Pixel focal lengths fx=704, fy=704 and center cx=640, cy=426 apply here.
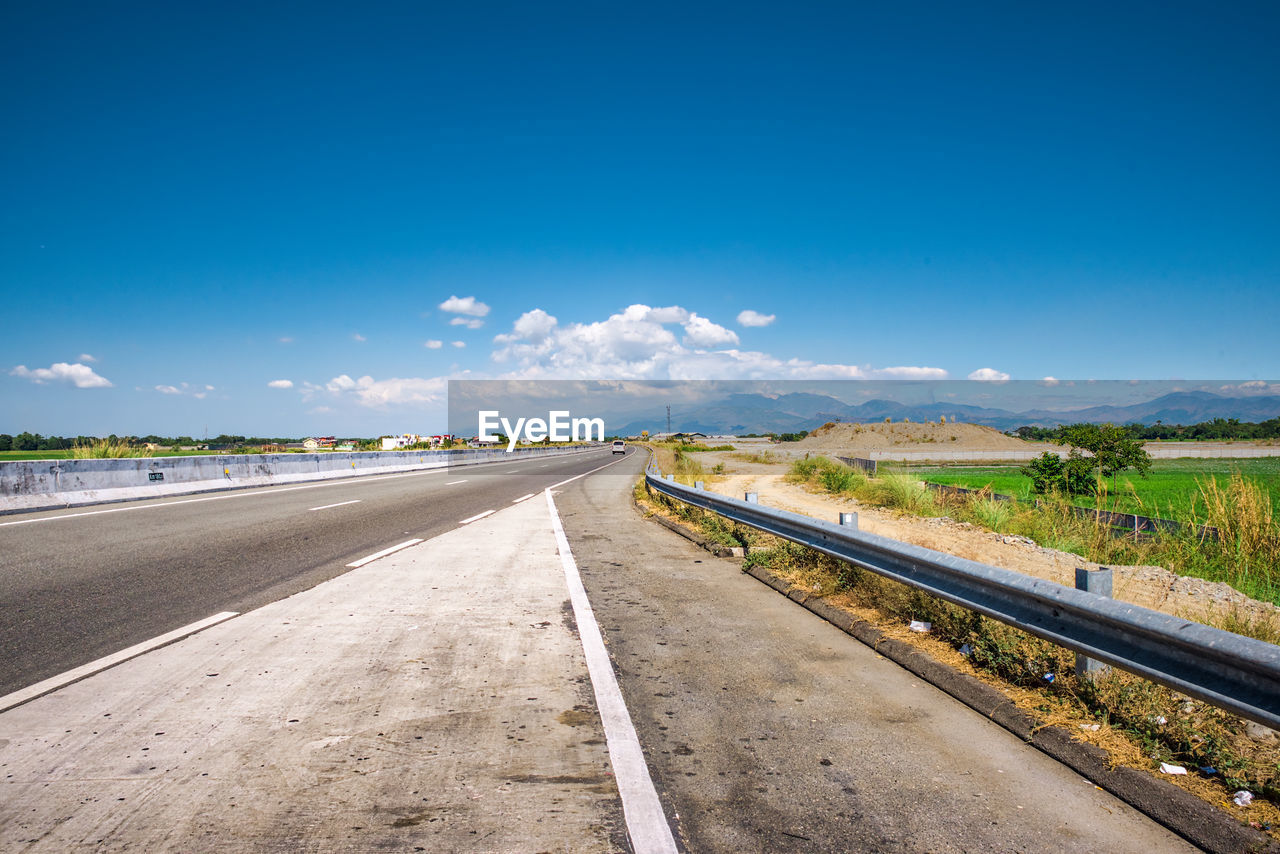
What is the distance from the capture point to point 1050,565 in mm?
9914

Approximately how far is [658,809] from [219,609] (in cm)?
491

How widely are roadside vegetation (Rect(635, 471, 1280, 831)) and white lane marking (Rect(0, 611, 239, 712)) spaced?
17.7 feet

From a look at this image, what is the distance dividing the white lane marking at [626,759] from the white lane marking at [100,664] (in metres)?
2.99

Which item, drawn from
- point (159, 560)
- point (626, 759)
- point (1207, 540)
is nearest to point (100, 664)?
point (626, 759)

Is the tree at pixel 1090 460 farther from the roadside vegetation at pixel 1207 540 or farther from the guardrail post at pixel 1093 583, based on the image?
the guardrail post at pixel 1093 583

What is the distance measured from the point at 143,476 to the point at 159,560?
10.7 meters

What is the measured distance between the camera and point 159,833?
268 centimetres

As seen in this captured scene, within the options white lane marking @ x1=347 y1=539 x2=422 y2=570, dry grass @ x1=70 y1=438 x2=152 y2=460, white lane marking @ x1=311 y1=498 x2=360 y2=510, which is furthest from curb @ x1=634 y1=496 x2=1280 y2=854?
dry grass @ x1=70 y1=438 x2=152 y2=460

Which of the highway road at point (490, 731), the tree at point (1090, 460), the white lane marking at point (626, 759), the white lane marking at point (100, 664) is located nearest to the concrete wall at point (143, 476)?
the highway road at point (490, 731)

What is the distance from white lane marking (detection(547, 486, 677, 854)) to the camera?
106 inches

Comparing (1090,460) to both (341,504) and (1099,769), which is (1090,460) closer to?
Result: (1099,769)

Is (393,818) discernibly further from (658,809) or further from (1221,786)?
(1221,786)

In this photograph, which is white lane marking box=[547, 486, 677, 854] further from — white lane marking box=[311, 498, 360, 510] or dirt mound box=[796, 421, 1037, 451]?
dirt mound box=[796, 421, 1037, 451]

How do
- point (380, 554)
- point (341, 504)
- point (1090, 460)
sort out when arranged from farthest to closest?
1. point (1090, 460)
2. point (341, 504)
3. point (380, 554)
